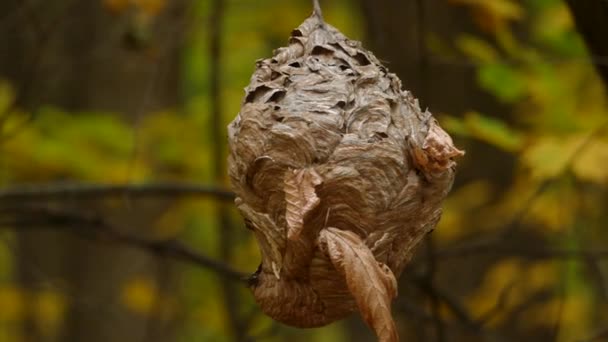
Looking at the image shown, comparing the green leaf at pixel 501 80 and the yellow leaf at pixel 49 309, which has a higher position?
the green leaf at pixel 501 80

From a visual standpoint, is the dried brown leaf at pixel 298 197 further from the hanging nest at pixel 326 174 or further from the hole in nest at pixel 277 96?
the hole in nest at pixel 277 96

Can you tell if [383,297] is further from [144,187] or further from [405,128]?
[144,187]

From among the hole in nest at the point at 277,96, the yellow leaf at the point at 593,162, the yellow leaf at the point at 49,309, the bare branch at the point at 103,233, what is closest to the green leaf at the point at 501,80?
the yellow leaf at the point at 593,162

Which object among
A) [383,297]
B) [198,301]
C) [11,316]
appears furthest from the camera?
[198,301]

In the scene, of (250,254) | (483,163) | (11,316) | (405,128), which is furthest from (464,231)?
(405,128)

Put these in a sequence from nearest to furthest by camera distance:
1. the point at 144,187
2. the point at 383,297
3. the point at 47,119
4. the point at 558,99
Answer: the point at 383,297
the point at 144,187
the point at 558,99
the point at 47,119

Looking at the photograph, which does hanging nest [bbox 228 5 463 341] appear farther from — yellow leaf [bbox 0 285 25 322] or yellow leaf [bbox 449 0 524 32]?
yellow leaf [bbox 0 285 25 322]

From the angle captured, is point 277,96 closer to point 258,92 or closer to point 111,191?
point 258,92

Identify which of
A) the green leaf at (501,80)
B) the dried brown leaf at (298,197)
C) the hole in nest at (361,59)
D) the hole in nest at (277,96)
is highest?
the hole in nest at (361,59)
